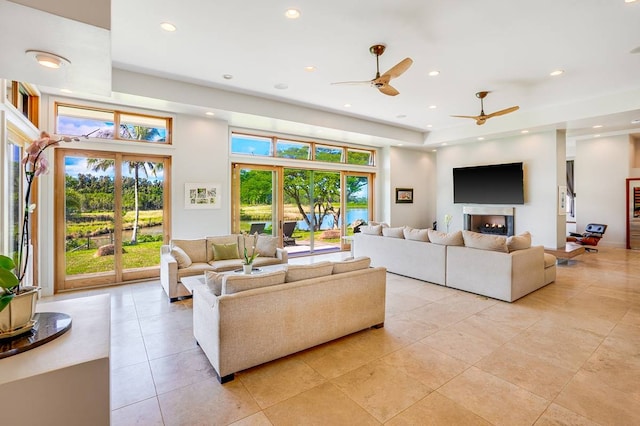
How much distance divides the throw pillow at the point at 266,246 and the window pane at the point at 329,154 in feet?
11.5

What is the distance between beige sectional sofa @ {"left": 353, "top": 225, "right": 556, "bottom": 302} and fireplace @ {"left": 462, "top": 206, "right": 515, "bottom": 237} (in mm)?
3181

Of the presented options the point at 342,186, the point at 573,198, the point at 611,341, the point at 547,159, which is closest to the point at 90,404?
the point at 611,341

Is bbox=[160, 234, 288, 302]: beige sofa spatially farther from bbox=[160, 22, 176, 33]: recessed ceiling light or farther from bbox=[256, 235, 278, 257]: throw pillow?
bbox=[160, 22, 176, 33]: recessed ceiling light

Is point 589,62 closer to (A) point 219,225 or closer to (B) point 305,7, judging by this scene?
(B) point 305,7

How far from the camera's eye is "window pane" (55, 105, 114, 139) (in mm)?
5117

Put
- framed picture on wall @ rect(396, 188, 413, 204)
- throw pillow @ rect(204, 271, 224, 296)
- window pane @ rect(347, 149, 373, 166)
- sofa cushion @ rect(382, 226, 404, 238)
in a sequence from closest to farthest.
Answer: throw pillow @ rect(204, 271, 224, 296) → sofa cushion @ rect(382, 226, 404, 238) → window pane @ rect(347, 149, 373, 166) → framed picture on wall @ rect(396, 188, 413, 204)

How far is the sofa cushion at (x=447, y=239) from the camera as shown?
5011mm

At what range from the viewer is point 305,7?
3287mm

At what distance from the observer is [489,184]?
27.7 ft

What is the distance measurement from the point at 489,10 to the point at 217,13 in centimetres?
301

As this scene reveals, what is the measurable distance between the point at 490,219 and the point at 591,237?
8.26ft

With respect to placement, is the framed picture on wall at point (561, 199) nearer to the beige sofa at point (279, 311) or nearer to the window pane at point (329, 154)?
the window pane at point (329, 154)

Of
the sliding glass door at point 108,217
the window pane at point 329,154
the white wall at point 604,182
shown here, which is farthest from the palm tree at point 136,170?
the white wall at point 604,182

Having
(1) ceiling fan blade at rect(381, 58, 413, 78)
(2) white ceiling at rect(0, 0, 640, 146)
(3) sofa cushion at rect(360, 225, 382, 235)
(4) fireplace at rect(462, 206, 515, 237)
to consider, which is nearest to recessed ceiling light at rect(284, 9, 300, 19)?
(2) white ceiling at rect(0, 0, 640, 146)
